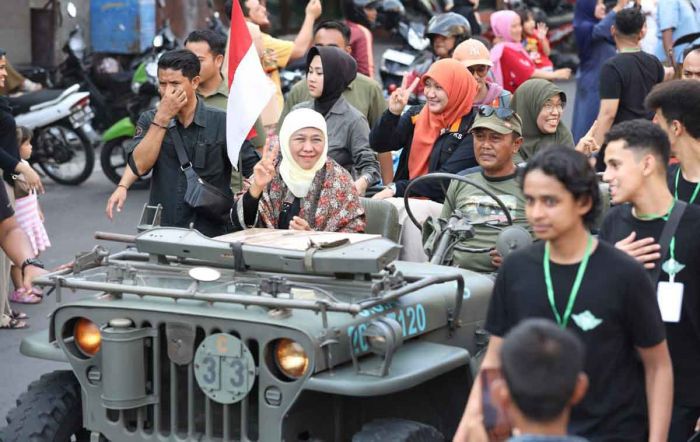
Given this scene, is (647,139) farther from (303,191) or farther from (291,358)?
(303,191)

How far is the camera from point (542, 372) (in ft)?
10.2

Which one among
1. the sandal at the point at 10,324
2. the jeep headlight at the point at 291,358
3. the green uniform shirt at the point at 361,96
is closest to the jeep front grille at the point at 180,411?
the jeep headlight at the point at 291,358

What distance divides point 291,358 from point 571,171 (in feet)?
4.54

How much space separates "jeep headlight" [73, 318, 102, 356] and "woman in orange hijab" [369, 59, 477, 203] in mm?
2454

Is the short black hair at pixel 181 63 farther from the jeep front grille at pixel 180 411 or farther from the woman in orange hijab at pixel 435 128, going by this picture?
the jeep front grille at pixel 180 411

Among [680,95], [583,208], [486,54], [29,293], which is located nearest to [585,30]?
[486,54]

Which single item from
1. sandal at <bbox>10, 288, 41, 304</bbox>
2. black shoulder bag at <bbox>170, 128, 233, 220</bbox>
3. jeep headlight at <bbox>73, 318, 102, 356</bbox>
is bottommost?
sandal at <bbox>10, 288, 41, 304</bbox>

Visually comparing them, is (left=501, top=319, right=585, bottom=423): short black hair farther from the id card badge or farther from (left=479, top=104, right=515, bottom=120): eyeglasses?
(left=479, top=104, right=515, bottom=120): eyeglasses

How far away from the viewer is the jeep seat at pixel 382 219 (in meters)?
6.62

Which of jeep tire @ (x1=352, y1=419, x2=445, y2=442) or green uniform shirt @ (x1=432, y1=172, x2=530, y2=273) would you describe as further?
green uniform shirt @ (x1=432, y1=172, x2=530, y2=273)

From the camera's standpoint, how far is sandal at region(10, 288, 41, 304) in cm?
978

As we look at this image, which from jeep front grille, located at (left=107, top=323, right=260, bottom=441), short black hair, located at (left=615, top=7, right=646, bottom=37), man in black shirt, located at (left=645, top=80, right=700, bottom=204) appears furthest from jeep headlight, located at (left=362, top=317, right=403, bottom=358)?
short black hair, located at (left=615, top=7, right=646, bottom=37)

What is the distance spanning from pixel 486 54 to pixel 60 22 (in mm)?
9540

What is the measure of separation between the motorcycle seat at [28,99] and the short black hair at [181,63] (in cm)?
698
